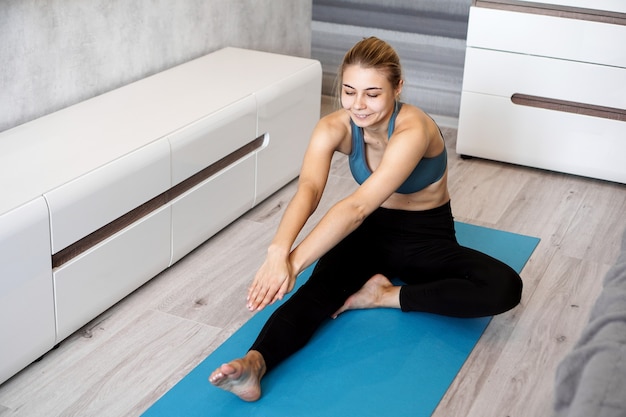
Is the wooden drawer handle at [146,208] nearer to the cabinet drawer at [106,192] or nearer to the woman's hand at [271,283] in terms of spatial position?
the cabinet drawer at [106,192]

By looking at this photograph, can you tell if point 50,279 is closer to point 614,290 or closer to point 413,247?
point 413,247

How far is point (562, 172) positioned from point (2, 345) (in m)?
2.17

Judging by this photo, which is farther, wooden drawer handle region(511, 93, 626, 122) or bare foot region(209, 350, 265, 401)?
wooden drawer handle region(511, 93, 626, 122)

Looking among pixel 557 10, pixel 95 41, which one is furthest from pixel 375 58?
pixel 557 10

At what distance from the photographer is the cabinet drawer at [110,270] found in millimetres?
2006

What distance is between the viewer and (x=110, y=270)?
2.14 m

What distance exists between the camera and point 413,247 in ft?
7.29

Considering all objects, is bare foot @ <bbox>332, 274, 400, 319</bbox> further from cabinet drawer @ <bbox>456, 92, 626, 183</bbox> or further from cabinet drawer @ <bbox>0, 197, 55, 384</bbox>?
cabinet drawer @ <bbox>456, 92, 626, 183</bbox>

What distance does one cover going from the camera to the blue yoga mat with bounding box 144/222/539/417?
1.84 m

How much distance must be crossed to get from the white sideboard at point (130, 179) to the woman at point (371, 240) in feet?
1.44

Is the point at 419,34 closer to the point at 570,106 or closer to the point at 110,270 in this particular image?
the point at 570,106

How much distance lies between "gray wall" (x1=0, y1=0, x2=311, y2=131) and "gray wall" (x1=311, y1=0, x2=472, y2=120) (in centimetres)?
54

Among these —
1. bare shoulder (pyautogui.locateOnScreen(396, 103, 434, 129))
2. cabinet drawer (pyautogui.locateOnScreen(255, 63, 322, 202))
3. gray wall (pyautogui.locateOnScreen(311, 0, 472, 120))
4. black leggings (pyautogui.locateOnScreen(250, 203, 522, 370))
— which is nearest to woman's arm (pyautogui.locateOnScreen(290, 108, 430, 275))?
bare shoulder (pyautogui.locateOnScreen(396, 103, 434, 129))

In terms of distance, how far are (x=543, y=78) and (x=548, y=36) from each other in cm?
15
